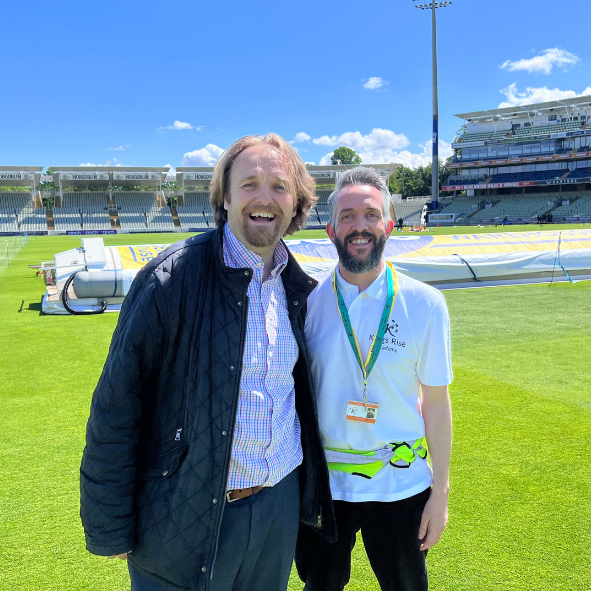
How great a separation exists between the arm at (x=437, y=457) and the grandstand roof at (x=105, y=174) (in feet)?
197

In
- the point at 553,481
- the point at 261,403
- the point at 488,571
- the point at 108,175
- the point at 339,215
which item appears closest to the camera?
the point at 261,403

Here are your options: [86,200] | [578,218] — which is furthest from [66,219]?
[578,218]

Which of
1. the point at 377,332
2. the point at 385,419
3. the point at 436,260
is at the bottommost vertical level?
the point at 436,260

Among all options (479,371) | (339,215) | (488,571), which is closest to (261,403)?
(339,215)

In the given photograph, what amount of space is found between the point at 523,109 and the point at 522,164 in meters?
7.31

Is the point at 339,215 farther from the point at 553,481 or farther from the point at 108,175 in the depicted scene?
the point at 108,175

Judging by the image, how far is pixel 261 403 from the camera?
5.33 ft

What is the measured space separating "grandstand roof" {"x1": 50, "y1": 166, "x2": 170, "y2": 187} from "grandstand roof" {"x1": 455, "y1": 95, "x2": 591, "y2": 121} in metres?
42.3

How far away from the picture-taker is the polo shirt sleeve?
6.13 ft

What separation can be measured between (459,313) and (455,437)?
5.43m

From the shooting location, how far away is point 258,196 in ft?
5.60

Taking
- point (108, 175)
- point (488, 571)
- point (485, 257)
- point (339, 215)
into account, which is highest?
point (108, 175)

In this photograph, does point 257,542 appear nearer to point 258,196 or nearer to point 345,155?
point 258,196

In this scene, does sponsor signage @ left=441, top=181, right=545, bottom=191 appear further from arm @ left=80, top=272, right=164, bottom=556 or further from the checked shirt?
arm @ left=80, top=272, right=164, bottom=556
